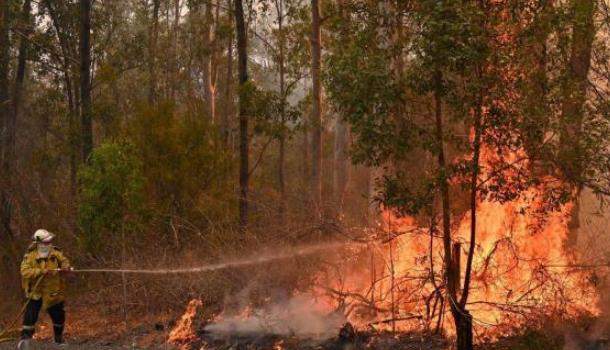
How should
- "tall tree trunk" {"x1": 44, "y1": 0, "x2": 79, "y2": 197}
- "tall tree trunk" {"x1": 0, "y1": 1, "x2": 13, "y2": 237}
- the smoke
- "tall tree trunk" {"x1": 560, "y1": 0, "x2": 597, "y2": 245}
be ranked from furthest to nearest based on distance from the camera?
"tall tree trunk" {"x1": 44, "y1": 0, "x2": 79, "y2": 197} → "tall tree trunk" {"x1": 0, "y1": 1, "x2": 13, "y2": 237} → the smoke → "tall tree trunk" {"x1": 560, "y1": 0, "x2": 597, "y2": 245}

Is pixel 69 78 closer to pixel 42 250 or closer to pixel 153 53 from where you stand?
pixel 153 53

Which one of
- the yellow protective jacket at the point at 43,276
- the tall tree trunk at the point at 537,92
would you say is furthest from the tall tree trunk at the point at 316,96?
the tall tree trunk at the point at 537,92

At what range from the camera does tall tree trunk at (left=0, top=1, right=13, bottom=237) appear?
17541 mm

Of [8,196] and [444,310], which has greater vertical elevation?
[8,196]

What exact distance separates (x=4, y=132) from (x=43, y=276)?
15.7m

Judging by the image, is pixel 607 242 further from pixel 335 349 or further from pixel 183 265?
pixel 183 265

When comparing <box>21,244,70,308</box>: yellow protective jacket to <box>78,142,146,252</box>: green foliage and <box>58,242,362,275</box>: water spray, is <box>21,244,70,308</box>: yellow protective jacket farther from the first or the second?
<box>78,142,146,252</box>: green foliage

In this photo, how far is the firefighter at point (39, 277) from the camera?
36.0 ft

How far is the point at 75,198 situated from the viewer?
17.8 m

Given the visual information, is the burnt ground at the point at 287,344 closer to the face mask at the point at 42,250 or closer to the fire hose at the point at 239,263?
the fire hose at the point at 239,263

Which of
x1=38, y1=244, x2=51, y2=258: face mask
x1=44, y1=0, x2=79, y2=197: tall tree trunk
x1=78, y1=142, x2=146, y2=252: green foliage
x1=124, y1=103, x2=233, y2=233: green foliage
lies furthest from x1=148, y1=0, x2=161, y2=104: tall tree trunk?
x1=38, y1=244, x2=51, y2=258: face mask

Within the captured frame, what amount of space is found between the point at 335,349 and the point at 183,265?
4676 millimetres

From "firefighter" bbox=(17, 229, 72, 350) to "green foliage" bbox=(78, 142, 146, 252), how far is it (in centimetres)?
237

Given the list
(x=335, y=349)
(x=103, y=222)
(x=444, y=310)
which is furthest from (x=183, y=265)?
(x=444, y=310)
